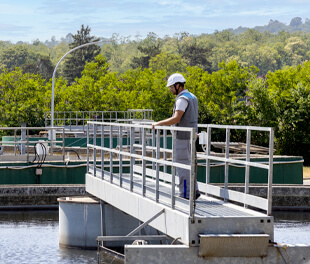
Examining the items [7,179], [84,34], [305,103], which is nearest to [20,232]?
[7,179]

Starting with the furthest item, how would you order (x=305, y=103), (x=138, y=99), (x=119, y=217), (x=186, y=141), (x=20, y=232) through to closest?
(x=138, y=99), (x=305, y=103), (x=20, y=232), (x=119, y=217), (x=186, y=141)

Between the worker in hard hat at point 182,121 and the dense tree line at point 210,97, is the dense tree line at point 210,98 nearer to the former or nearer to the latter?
the dense tree line at point 210,97

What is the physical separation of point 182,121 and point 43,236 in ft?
29.0

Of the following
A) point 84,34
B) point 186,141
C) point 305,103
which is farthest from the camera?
point 84,34

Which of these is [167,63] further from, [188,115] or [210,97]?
[188,115]

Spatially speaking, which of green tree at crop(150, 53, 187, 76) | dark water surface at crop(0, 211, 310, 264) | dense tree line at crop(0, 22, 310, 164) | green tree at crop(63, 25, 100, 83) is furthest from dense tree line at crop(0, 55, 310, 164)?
green tree at crop(150, 53, 187, 76)

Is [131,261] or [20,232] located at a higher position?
[131,261]

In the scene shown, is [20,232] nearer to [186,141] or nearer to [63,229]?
[63,229]

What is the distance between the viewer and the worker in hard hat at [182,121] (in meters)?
10.1

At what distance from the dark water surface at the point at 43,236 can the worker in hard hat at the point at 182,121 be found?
5.58m

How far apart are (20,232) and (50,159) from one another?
6.72m

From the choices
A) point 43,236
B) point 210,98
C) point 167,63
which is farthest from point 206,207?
point 167,63

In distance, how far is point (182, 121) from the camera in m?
10.4

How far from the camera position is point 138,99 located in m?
50.0
